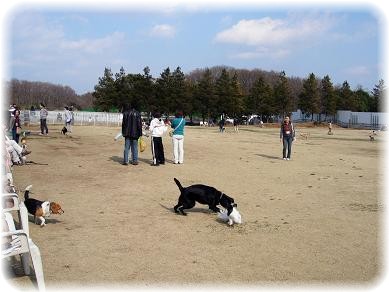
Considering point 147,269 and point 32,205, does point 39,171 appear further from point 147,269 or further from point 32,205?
point 147,269

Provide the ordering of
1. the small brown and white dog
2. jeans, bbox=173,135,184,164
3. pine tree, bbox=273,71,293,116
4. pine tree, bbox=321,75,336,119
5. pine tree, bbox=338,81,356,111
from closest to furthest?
the small brown and white dog → jeans, bbox=173,135,184,164 → pine tree, bbox=273,71,293,116 → pine tree, bbox=321,75,336,119 → pine tree, bbox=338,81,356,111

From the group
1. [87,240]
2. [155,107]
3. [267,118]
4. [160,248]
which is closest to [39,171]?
[87,240]

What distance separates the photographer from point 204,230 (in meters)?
6.73

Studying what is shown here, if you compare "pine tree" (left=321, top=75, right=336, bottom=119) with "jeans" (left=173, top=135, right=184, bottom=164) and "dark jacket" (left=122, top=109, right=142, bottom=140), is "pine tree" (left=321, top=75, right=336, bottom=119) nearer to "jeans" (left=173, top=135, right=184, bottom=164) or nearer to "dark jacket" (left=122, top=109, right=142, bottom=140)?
"jeans" (left=173, top=135, right=184, bottom=164)

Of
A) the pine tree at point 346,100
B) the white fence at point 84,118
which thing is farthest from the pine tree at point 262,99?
the white fence at point 84,118

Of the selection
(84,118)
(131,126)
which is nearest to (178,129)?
(131,126)

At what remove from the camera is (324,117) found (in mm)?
78750

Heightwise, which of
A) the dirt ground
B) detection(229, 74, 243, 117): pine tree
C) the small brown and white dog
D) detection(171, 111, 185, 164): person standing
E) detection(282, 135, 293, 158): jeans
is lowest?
the dirt ground

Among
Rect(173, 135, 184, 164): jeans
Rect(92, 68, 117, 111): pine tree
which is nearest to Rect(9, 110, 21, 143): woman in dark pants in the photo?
Rect(173, 135, 184, 164): jeans

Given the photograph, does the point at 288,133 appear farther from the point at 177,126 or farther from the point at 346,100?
the point at 346,100

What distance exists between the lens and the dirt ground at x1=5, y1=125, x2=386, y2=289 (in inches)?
194

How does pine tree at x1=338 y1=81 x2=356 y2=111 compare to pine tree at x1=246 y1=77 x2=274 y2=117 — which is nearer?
pine tree at x1=246 y1=77 x2=274 y2=117

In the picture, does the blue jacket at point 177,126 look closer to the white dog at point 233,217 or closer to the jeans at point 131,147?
the jeans at point 131,147

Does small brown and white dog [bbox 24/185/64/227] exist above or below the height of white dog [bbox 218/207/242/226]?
above
